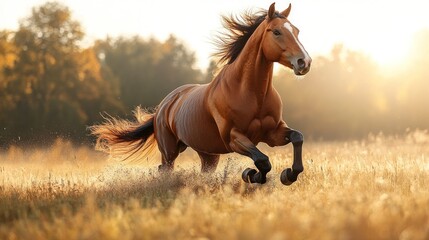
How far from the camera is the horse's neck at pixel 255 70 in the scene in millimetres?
8438

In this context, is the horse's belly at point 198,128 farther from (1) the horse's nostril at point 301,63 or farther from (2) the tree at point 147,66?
(2) the tree at point 147,66

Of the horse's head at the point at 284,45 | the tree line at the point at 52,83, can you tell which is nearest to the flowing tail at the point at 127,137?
the horse's head at the point at 284,45

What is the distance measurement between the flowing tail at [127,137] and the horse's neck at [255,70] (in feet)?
→ 13.4

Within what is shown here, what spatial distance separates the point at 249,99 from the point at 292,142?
0.75 m

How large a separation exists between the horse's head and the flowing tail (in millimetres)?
4550

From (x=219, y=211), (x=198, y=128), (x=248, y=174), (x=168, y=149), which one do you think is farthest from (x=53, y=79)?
(x=219, y=211)

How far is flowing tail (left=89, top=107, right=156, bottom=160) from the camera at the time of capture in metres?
12.4

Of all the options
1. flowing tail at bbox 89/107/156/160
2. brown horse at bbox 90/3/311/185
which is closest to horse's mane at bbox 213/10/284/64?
brown horse at bbox 90/3/311/185

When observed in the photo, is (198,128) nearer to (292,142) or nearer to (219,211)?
(292,142)

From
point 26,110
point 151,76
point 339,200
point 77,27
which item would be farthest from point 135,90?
point 339,200

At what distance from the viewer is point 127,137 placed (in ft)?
40.9

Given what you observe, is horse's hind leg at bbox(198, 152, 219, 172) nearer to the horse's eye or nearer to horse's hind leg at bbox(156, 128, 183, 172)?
horse's hind leg at bbox(156, 128, 183, 172)

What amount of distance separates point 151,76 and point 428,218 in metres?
35.6

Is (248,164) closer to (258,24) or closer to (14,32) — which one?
(258,24)
